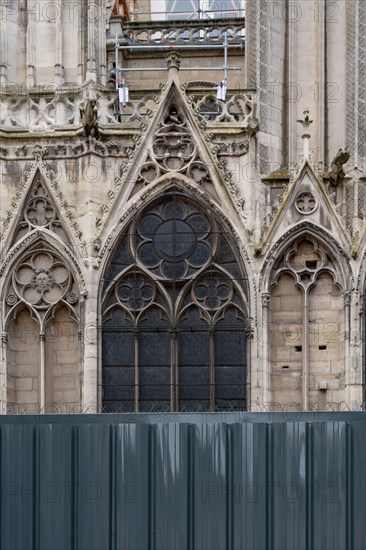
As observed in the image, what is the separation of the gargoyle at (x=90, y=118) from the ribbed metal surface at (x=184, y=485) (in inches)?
324

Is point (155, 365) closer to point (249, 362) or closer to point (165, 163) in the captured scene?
point (249, 362)

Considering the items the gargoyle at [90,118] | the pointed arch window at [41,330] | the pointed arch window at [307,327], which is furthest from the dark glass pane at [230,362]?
the gargoyle at [90,118]

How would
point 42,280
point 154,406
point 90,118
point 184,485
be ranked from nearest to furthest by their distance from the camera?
1. point 184,485
2. point 154,406
3. point 42,280
4. point 90,118

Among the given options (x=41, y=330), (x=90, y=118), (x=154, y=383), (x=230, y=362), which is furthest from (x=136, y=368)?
(x=90, y=118)

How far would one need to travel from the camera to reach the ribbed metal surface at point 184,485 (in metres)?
21.4

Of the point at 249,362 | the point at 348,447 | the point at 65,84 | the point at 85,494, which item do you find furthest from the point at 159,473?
the point at 65,84

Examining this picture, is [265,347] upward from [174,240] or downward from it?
downward

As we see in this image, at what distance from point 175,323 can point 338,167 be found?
4.15 metres

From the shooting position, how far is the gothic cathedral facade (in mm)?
27859

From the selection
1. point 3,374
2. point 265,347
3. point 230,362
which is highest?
point 265,347

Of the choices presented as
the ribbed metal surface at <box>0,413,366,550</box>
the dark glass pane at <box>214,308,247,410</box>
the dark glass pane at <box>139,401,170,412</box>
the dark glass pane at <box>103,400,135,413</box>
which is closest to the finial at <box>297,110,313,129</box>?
the dark glass pane at <box>214,308,247,410</box>

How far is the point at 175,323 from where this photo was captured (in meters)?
28.2

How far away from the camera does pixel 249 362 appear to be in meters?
27.7

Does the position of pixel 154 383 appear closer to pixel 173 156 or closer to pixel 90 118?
pixel 173 156
